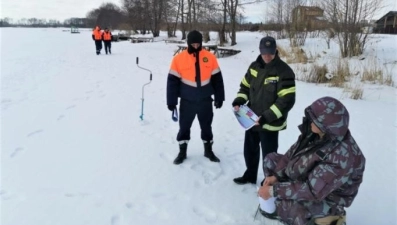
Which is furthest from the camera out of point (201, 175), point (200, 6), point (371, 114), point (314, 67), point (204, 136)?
point (200, 6)

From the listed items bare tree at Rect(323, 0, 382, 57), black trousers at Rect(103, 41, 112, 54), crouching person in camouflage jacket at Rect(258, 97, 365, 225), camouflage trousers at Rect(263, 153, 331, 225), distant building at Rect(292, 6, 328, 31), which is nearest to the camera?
crouching person in camouflage jacket at Rect(258, 97, 365, 225)

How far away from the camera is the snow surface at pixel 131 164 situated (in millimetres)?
2930

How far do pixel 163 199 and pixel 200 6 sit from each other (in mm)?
24089

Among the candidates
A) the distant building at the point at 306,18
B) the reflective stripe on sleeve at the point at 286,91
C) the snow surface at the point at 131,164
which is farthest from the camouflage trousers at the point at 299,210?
the distant building at the point at 306,18

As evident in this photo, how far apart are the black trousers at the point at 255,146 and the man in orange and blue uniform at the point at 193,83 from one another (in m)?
0.70

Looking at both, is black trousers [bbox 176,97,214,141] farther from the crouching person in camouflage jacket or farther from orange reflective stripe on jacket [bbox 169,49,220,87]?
the crouching person in camouflage jacket

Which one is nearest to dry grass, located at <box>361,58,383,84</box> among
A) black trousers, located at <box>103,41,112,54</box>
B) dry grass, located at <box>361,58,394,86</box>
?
dry grass, located at <box>361,58,394,86</box>

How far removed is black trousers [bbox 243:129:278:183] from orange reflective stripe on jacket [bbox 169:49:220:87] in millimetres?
917

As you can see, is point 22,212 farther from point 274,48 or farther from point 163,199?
point 274,48

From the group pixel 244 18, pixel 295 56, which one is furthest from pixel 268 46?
pixel 244 18

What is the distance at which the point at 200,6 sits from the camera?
25.4m

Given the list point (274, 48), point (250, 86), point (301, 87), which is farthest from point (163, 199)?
point (301, 87)

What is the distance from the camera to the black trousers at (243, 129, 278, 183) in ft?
10.4

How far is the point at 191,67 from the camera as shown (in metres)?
3.74
